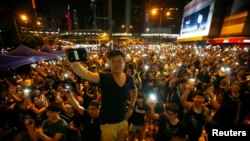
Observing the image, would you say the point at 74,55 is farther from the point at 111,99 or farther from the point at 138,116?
the point at 138,116

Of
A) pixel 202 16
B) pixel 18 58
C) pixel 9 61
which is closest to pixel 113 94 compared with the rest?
pixel 9 61

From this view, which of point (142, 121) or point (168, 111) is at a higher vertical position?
point (168, 111)

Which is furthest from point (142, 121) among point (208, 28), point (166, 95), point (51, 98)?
point (208, 28)

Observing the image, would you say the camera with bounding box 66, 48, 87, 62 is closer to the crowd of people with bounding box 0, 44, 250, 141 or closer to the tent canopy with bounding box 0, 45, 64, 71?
the crowd of people with bounding box 0, 44, 250, 141

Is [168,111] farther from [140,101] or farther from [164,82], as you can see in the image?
[164,82]

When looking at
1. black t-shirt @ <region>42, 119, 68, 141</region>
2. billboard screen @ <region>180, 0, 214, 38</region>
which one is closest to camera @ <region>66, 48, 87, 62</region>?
black t-shirt @ <region>42, 119, 68, 141</region>

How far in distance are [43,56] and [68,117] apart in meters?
9.50

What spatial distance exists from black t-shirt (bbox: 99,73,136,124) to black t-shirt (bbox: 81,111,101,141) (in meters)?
1.33

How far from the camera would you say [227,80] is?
7.99 meters

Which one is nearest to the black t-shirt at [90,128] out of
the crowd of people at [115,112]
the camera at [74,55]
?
the crowd of people at [115,112]

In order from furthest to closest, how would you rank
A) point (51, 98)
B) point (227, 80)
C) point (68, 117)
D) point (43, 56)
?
point (43, 56)
point (227, 80)
point (51, 98)
point (68, 117)

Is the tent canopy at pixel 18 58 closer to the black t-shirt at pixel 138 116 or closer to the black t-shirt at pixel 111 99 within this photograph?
the black t-shirt at pixel 138 116

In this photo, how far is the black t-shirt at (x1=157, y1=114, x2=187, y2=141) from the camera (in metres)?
3.91

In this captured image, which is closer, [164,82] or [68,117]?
[68,117]
